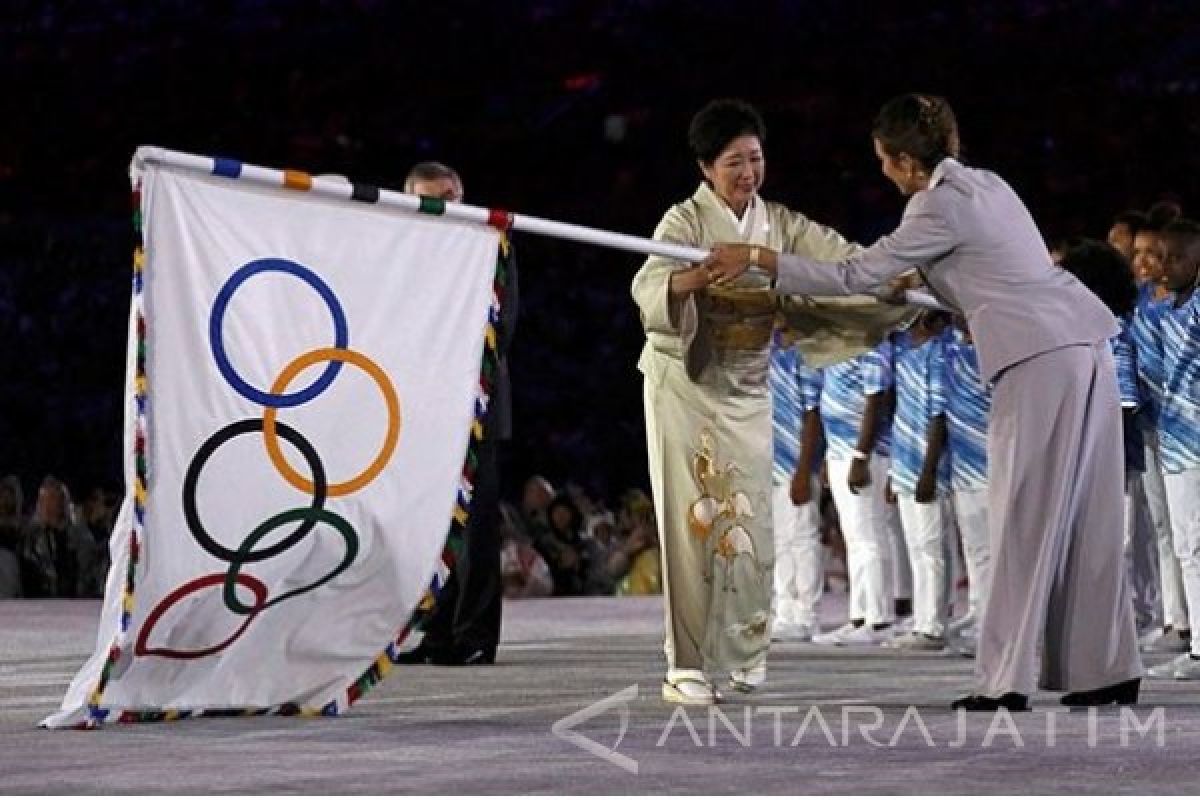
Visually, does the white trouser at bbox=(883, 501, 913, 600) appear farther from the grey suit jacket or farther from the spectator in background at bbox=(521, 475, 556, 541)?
the grey suit jacket

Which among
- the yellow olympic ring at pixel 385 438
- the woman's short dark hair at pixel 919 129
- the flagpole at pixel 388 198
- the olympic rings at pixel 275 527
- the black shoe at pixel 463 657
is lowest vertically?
the black shoe at pixel 463 657

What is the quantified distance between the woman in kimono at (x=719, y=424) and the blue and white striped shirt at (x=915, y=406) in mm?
2408

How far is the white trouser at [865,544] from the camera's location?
9266 mm

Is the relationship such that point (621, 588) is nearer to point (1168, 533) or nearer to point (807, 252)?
point (1168, 533)

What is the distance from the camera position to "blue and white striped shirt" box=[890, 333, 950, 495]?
880cm


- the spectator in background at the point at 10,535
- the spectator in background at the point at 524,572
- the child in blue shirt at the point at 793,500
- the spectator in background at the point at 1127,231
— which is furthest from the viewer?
the spectator in background at the point at 524,572

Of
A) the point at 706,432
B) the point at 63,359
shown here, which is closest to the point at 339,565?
the point at 706,432

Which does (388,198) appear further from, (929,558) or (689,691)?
(929,558)

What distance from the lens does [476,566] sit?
787 centimetres

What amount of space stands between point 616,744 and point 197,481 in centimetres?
113

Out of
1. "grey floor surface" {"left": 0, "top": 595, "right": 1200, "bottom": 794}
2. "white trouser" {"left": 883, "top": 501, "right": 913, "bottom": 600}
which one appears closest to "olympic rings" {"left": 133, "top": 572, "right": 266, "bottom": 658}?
"grey floor surface" {"left": 0, "top": 595, "right": 1200, "bottom": 794}

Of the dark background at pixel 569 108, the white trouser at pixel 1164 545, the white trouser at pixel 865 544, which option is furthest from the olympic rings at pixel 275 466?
the dark background at pixel 569 108

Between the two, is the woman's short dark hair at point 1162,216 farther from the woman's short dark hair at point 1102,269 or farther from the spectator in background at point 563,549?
the spectator in background at point 563,549

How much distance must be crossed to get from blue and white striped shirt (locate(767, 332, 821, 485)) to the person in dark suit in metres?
1.95
